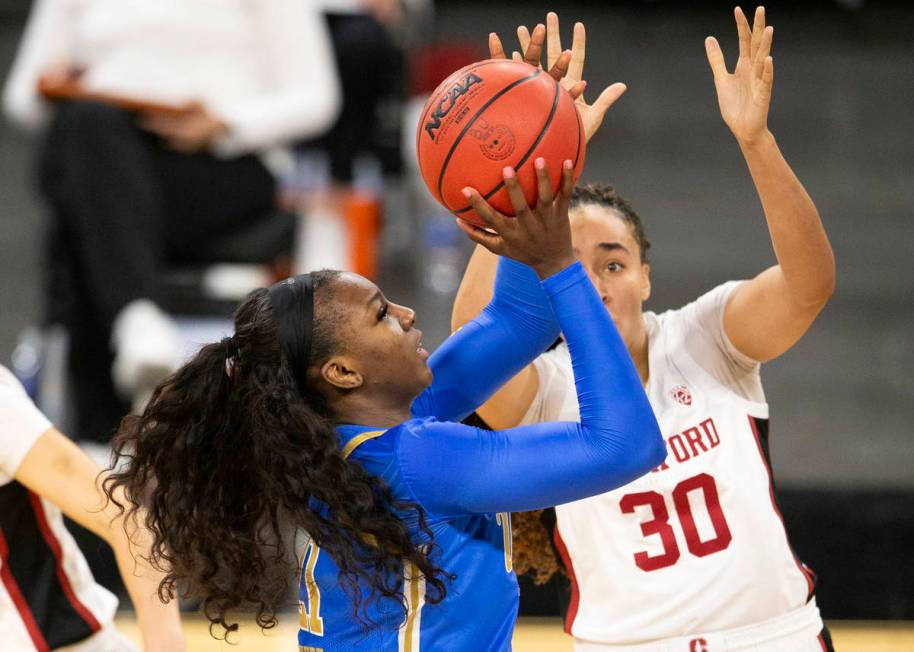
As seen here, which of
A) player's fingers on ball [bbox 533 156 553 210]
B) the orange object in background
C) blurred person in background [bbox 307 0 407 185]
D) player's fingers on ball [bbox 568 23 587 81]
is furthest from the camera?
blurred person in background [bbox 307 0 407 185]

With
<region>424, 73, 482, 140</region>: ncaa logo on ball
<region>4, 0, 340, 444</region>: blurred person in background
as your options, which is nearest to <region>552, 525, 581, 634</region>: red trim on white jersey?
<region>424, 73, 482, 140</region>: ncaa logo on ball

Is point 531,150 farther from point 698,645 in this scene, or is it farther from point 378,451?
point 698,645

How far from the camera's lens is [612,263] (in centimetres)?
262

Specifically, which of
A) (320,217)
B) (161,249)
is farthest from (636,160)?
(161,249)

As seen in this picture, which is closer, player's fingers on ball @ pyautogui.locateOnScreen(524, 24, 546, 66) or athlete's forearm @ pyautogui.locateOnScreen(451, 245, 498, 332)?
player's fingers on ball @ pyautogui.locateOnScreen(524, 24, 546, 66)

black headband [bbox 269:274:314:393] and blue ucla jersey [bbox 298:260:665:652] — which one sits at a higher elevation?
black headband [bbox 269:274:314:393]

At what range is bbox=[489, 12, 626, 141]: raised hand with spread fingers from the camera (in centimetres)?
234

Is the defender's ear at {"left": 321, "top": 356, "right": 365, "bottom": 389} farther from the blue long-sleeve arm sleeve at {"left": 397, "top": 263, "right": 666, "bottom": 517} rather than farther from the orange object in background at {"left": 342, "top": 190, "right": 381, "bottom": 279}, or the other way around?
the orange object in background at {"left": 342, "top": 190, "right": 381, "bottom": 279}

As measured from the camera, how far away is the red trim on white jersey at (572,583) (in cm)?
259

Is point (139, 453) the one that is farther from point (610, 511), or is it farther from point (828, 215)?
point (828, 215)

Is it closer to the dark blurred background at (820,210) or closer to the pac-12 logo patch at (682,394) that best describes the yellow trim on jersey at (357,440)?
the pac-12 logo patch at (682,394)

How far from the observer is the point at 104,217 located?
4656mm

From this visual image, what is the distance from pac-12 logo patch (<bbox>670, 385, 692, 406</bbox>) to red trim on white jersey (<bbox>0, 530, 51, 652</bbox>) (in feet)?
4.31

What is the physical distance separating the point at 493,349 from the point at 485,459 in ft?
1.20
